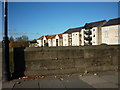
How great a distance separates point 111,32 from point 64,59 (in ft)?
184

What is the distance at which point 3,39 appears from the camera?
5527 mm

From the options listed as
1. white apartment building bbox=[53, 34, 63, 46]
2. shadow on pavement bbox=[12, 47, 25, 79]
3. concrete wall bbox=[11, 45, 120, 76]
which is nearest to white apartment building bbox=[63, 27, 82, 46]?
white apartment building bbox=[53, 34, 63, 46]

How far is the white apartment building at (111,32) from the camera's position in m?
55.3

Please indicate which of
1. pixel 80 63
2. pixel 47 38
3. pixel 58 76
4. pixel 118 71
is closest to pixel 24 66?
pixel 58 76

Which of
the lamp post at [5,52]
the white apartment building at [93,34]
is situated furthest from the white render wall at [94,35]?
the lamp post at [5,52]

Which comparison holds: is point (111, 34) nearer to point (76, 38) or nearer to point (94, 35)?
point (94, 35)

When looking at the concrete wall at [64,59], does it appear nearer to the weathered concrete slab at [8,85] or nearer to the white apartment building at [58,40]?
the weathered concrete slab at [8,85]

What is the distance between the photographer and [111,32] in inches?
2285

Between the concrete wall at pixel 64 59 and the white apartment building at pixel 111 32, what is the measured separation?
50766 mm

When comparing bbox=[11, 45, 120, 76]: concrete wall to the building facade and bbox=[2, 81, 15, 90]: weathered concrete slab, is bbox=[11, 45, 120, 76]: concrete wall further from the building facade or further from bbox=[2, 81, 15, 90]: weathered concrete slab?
the building facade

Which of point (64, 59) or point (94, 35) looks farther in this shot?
point (94, 35)

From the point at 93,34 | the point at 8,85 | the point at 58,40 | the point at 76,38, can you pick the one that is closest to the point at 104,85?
the point at 8,85

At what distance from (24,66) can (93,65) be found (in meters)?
3.38

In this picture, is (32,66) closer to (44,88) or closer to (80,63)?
(44,88)
